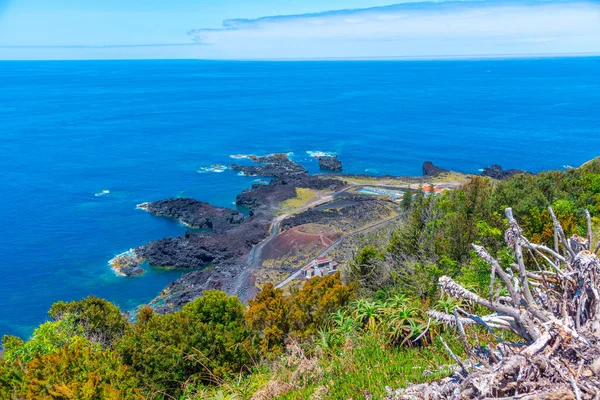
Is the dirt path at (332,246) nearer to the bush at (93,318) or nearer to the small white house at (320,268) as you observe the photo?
the small white house at (320,268)

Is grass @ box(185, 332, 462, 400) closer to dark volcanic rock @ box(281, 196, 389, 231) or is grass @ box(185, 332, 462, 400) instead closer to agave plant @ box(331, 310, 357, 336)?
agave plant @ box(331, 310, 357, 336)

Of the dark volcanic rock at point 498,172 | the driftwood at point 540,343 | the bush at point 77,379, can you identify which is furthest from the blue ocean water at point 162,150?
the driftwood at point 540,343

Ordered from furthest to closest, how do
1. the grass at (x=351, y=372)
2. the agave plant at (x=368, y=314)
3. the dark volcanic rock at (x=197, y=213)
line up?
the dark volcanic rock at (x=197, y=213) < the agave plant at (x=368, y=314) < the grass at (x=351, y=372)

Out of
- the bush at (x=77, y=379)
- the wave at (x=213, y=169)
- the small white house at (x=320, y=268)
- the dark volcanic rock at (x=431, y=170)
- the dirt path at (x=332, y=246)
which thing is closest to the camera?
the bush at (x=77, y=379)

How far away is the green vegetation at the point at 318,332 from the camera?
9.02 metres

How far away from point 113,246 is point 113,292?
39.9 feet

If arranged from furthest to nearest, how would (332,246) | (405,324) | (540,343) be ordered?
(332,246) < (405,324) < (540,343)

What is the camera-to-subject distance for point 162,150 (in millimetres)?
110875

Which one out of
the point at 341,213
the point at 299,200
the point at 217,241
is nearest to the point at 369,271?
the point at 217,241

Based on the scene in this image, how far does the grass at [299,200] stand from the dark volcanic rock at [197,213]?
7.47 m

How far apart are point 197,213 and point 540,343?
6941 centimetres

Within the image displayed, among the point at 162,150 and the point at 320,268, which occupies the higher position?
the point at 162,150

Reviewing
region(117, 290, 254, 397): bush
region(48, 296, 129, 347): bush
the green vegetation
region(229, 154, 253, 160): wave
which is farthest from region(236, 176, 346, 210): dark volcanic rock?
region(117, 290, 254, 397): bush

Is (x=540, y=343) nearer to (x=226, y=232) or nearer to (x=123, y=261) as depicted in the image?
(x=123, y=261)
